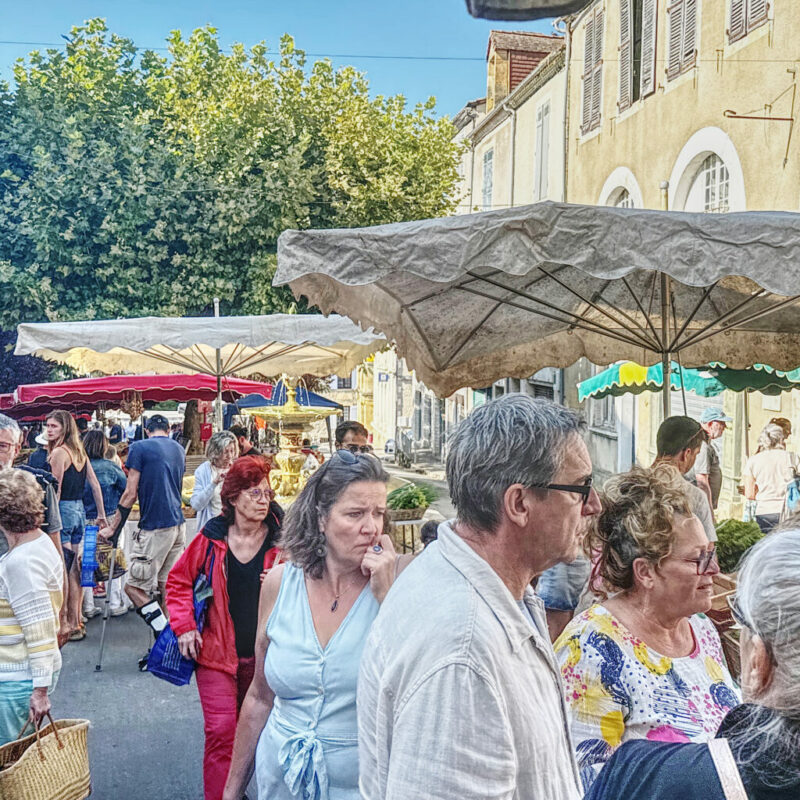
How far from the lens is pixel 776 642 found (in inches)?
53.8

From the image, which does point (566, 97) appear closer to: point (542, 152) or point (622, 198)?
point (542, 152)

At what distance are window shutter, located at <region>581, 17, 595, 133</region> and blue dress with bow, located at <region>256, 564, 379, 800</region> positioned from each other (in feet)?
54.7

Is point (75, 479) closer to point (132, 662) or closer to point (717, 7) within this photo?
point (132, 662)

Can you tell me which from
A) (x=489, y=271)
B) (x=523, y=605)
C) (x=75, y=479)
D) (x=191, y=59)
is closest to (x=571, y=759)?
(x=523, y=605)

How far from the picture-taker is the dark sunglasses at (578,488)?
6.09 ft

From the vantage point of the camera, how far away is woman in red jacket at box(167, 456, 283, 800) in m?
3.81

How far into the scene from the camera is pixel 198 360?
10281 millimetres

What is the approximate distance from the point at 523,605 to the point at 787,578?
0.61 meters

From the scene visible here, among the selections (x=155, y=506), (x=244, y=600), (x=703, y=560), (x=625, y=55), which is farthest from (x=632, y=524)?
(x=625, y=55)

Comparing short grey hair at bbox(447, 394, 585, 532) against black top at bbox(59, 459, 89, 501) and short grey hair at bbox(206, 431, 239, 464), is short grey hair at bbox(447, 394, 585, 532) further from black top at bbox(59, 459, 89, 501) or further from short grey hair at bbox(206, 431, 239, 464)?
black top at bbox(59, 459, 89, 501)

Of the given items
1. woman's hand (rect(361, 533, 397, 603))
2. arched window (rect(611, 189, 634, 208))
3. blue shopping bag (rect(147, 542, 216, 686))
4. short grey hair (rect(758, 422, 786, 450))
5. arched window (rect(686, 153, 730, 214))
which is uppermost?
arched window (rect(611, 189, 634, 208))

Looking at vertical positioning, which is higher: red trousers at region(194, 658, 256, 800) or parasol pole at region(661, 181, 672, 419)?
parasol pole at region(661, 181, 672, 419)

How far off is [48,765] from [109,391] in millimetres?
10482

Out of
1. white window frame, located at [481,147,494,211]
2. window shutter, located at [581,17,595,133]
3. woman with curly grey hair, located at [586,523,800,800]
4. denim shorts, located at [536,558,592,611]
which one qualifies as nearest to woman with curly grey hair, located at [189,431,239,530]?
denim shorts, located at [536,558,592,611]
